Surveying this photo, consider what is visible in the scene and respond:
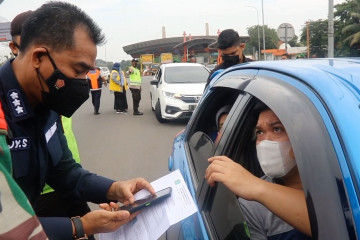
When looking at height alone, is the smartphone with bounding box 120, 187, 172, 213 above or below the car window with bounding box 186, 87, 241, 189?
below

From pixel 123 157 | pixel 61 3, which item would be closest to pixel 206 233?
pixel 61 3

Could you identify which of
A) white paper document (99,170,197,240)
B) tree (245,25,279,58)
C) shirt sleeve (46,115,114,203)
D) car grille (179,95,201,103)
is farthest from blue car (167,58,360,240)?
tree (245,25,279,58)

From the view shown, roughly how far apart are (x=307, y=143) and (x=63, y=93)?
3.44 feet

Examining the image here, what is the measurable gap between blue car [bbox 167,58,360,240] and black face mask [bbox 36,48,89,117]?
2.31 feet

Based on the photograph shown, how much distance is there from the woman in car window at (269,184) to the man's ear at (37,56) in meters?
0.78

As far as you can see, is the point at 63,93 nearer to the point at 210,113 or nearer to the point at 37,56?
the point at 37,56

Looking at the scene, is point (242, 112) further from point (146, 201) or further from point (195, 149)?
point (195, 149)

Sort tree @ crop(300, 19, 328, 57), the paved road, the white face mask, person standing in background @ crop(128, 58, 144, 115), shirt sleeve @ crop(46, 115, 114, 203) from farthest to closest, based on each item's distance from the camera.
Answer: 1. tree @ crop(300, 19, 328, 57)
2. person standing in background @ crop(128, 58, 144, 115)
3. the paved road
4. shirt sleeve @ crop(46, 115, 114, 203)
5. the white face mask

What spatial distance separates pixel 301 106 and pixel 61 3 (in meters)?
1.13

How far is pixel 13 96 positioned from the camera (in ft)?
4.72

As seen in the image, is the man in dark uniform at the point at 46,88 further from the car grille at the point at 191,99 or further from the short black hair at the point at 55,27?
the car grille at the point at 191,99

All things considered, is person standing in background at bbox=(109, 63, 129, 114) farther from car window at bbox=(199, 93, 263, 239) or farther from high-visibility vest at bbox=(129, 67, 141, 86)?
car window at bbox=(199, 93, 263, 239)

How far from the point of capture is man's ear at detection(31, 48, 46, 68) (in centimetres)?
147

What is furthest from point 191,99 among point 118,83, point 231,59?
point 231,59
